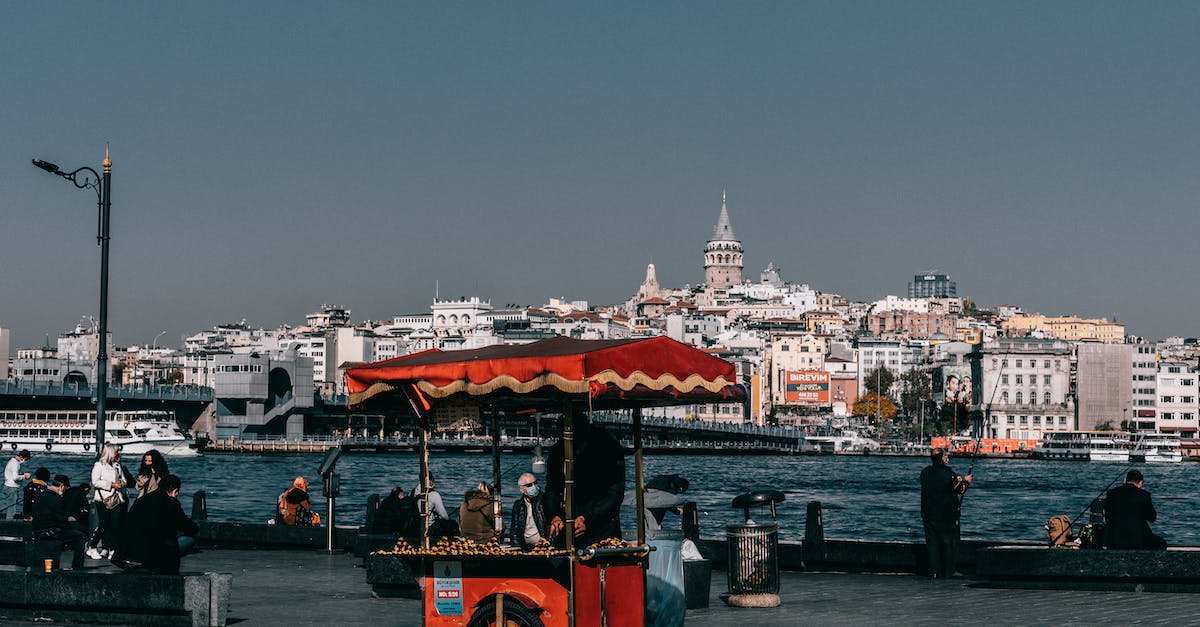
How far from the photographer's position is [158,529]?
11.6 metres

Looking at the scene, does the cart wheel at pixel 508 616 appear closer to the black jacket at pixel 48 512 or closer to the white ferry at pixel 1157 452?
A: the black jacket at pixel 48 512

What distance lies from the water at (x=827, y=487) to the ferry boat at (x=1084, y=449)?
1.38m

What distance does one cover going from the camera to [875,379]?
19825cm

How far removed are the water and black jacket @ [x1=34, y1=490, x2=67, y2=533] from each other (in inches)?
555

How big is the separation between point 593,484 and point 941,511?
5.89 m

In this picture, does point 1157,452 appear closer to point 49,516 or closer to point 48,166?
point 48,166

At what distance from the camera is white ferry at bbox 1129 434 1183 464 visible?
123m

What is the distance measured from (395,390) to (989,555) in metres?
5.98

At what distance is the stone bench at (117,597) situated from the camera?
11.6 metres

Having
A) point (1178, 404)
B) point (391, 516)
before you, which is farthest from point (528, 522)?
point (1178, 404)

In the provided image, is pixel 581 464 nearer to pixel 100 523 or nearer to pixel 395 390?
pixel 395 390

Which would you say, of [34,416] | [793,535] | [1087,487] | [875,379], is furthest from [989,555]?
[875,379]

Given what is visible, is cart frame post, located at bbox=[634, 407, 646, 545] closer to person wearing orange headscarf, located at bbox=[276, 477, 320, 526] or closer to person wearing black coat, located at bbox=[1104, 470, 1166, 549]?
person wearing black coat, located at bbox=[1104, 470, 1166, 549]

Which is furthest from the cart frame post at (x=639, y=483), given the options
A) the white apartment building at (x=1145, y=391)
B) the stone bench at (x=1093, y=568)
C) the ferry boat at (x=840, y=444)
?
the white apartment building at (x=1145, y=391)
